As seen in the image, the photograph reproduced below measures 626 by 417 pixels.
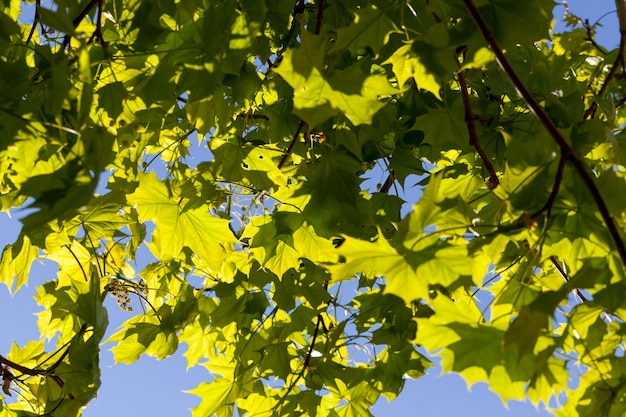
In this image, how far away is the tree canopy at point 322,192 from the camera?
95 cm

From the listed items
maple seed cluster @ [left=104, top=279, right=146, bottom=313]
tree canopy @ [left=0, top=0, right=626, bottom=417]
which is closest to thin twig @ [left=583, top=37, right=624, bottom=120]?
tree canopy @ [left=0, top=0, right=626, bottom=417]

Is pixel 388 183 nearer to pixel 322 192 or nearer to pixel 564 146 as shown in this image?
pixel 322 192

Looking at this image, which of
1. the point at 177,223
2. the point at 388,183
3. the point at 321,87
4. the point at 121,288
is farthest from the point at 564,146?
the point at 121,288

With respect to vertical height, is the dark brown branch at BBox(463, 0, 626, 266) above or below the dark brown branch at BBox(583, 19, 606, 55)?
below

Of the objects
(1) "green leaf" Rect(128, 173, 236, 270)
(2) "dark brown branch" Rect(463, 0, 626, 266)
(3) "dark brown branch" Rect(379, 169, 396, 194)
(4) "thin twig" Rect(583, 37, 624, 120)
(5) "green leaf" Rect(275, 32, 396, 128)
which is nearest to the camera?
(2) "dark brown branch" Rect(463, 0, 626, 266)

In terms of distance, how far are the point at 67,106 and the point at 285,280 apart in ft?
3.27

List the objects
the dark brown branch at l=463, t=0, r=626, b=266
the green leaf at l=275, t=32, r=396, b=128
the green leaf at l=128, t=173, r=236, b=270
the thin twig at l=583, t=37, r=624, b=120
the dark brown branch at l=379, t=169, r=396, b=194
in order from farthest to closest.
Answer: the dark brown branch at l=379, t=169, r=396, b=194 < the thin twig at l=583, t=37, r=624, b=120 < the green leaf at l=128, t=173, r=236, b=270 < the green leaf at l=275, t=32, r=396, b=128 < the dark brown branch at l=463, t=0, r=626, b=266

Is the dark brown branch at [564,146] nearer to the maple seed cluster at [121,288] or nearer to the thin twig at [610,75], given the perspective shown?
the thin twig at [610,75]

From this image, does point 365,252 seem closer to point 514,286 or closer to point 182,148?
point 514,286

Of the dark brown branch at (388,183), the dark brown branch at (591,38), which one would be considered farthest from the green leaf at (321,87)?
the dark brown branch at (591,38)

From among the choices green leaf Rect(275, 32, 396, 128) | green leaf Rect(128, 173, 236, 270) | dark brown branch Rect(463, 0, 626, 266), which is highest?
green leaf Rect(128, 173, 236, 270)

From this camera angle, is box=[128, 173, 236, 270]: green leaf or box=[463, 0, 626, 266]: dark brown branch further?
box=[128, 173, 236, 270]: green leaf

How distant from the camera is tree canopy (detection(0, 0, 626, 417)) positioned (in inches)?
37.5

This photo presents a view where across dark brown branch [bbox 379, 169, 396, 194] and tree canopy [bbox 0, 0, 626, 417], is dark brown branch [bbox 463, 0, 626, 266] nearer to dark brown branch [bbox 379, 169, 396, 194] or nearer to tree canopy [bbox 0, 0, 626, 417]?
tree canopy [bbox 0, 0, 626, 417]
